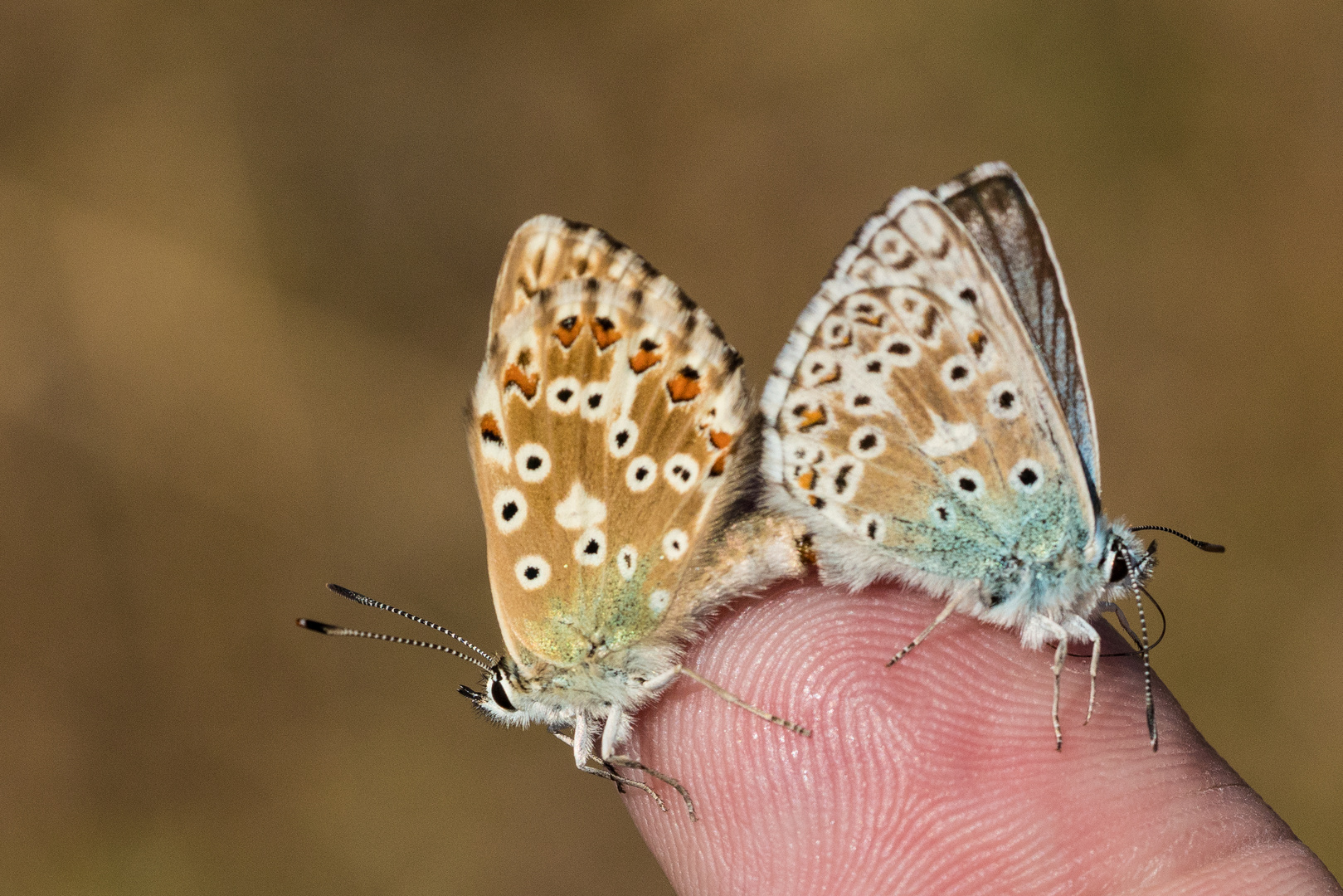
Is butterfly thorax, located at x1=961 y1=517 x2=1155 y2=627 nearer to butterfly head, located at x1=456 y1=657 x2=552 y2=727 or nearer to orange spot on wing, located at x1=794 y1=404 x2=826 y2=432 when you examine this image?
orange spot on wing, located at x1=794 y1=404 x2=826 y2=432

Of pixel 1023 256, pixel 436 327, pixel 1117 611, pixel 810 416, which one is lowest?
pixel 436 327

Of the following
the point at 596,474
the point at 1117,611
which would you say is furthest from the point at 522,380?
the point at 1117,611

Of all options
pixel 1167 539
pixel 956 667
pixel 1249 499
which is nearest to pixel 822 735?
pixel 956 667

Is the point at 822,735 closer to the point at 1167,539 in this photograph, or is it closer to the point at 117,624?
the point at 1167,539

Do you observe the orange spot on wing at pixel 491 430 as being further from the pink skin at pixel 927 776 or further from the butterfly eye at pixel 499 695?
the pink skin at pixel 927 776

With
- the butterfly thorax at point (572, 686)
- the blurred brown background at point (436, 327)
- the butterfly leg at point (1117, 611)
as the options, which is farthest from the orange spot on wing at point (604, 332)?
the blurred brown background at point (436, 327)

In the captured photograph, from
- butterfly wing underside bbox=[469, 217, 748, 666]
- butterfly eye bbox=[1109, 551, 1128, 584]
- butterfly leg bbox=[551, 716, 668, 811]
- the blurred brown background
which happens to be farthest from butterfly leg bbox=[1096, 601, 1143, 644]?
the blurred brown background

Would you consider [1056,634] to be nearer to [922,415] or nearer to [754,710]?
[922,415]
